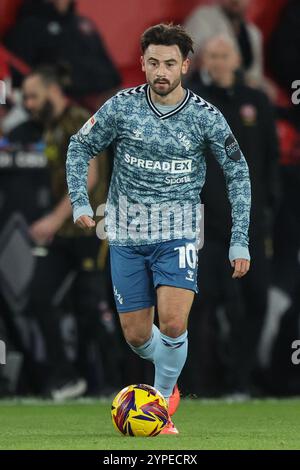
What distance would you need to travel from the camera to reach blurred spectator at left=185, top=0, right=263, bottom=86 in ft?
41.8

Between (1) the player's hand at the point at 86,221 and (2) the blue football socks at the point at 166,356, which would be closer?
(1) the player's hand at the point at 86,221

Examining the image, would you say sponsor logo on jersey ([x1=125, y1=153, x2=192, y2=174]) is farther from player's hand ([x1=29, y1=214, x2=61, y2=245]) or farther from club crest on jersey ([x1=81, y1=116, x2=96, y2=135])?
player's hand ([x1=29, y1=214, x2=61, y2=245])

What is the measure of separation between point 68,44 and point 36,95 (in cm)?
129

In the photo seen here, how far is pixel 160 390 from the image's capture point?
845cm

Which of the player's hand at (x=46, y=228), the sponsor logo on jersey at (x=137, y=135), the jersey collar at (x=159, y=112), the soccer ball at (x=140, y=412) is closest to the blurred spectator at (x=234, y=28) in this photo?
the player's hand at (x=46, y=228)

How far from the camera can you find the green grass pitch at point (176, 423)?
295 inches

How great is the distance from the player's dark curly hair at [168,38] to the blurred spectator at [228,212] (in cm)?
281

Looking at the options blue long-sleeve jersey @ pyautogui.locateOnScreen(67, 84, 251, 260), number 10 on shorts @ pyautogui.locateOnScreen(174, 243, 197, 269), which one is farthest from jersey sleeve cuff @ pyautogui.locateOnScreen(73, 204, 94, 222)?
number 10 on shorts @ pyautogui.locateOnScreen(174, 243, 197, 269)

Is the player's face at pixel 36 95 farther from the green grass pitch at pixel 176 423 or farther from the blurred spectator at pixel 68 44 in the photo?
the green grass pitch at pixel 176 423

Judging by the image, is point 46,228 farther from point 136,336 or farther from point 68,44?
point 136,336

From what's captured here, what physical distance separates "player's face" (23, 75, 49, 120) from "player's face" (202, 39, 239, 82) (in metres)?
1.20

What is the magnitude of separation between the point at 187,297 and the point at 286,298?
13.0ft

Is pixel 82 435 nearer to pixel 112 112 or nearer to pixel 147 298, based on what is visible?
pixel 147 298
